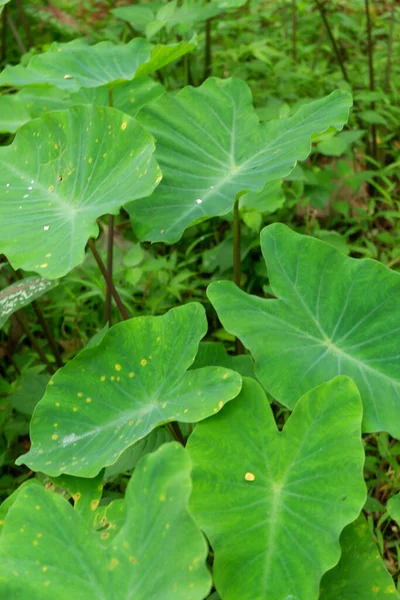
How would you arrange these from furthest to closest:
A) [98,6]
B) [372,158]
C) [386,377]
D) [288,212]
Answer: [98,6] < [372,158] < [288,212] < [386,377]

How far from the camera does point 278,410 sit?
182 centimetres

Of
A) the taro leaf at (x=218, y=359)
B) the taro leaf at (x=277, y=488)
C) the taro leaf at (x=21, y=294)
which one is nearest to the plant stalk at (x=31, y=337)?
the taro leaf at (x=21, y=294)

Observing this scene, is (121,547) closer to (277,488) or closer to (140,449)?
(277,488)

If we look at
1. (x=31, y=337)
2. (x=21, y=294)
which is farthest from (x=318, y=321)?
(x=31, y=337)

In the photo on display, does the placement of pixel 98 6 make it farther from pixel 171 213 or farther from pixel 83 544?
pixel 83 544

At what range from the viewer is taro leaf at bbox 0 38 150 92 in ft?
5.40

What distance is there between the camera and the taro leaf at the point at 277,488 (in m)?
1.02

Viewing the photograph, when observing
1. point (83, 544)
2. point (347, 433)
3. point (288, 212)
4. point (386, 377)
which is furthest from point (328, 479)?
point (288, 212)

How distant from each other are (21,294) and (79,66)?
0.66 meters

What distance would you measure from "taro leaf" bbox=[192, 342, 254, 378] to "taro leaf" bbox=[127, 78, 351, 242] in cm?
26

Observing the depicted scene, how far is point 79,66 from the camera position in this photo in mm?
1797

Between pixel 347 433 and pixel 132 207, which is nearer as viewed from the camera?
pixel 347 433

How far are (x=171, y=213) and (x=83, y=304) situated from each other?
89 centimetres

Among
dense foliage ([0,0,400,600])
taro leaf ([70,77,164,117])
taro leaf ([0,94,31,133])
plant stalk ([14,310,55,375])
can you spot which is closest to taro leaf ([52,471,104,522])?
dense foliage ([0,0,400,600])
